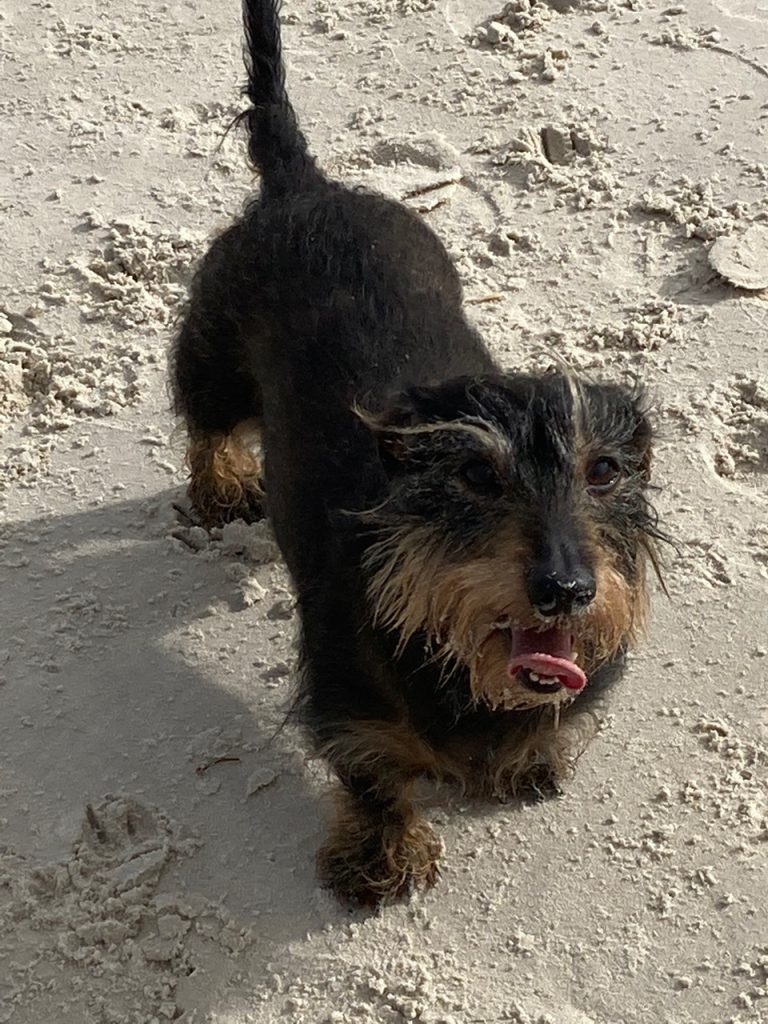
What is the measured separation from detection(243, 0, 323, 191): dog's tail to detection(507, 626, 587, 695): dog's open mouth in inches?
83.7

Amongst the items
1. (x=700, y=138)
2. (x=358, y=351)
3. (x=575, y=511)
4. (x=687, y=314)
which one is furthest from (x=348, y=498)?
(x=700, y=138)

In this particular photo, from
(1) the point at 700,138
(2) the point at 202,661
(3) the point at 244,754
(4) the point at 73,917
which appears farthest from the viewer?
(1) the point at 700,138

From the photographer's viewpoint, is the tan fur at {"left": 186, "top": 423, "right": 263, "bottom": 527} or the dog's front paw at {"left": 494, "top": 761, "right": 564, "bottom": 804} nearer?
the dog's front paw at {"left": 494, "top": 761, "right": 564, "bottom": 804}

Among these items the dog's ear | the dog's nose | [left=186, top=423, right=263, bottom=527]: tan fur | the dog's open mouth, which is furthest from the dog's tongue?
[left=186, top=423, right=263, bottom=527]: tan fur

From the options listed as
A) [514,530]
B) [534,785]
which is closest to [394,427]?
[514,530]

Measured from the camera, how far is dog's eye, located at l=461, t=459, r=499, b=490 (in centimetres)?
298

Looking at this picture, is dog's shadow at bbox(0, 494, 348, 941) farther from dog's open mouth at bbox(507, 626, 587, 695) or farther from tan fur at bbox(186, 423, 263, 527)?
dog's open mouth at bbox(507, 626, 587, 695)

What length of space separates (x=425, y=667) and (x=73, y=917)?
1.39 m

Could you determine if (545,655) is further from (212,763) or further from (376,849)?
(212,763)

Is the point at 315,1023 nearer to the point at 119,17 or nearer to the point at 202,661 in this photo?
the point at 202,661

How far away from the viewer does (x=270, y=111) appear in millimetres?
4527

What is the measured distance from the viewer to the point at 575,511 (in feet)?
9.60

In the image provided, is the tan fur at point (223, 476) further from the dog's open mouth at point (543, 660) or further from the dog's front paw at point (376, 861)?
the dog's open mouth at point (543, 660)

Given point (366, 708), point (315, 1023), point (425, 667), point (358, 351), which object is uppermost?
point (358, 351)
